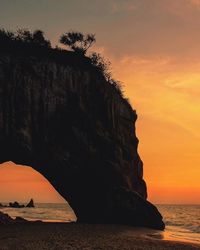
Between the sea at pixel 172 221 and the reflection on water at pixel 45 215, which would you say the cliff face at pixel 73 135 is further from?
the reflection on water at pixel 45 215

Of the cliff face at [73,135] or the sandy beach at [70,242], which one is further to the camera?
the cliff face at [73,135]

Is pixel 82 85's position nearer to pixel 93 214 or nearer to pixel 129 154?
pixel 129 154

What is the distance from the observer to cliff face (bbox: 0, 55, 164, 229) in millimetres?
34312

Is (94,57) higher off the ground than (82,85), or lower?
higher

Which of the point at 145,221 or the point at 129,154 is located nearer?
the point at 145,221

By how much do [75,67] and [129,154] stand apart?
1067 cm

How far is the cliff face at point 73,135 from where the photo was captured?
34312 mm

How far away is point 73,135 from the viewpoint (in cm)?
3656

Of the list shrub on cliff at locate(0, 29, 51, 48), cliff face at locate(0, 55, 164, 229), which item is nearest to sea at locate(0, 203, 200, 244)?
cliff face at locate(0, 55, 164, 229)

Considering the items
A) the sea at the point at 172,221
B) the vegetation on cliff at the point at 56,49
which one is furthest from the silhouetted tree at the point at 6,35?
the sea at the point at 172,221

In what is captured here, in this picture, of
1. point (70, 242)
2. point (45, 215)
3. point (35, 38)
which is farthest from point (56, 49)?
point (45, 215)

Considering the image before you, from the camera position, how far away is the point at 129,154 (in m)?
41.8

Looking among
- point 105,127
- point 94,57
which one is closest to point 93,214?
point 105,127

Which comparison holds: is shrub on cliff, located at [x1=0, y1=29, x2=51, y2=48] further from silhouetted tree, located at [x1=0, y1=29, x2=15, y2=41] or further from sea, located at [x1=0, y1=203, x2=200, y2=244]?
sea, located at [x1=0, y1=203, x2=200, y2=244]
